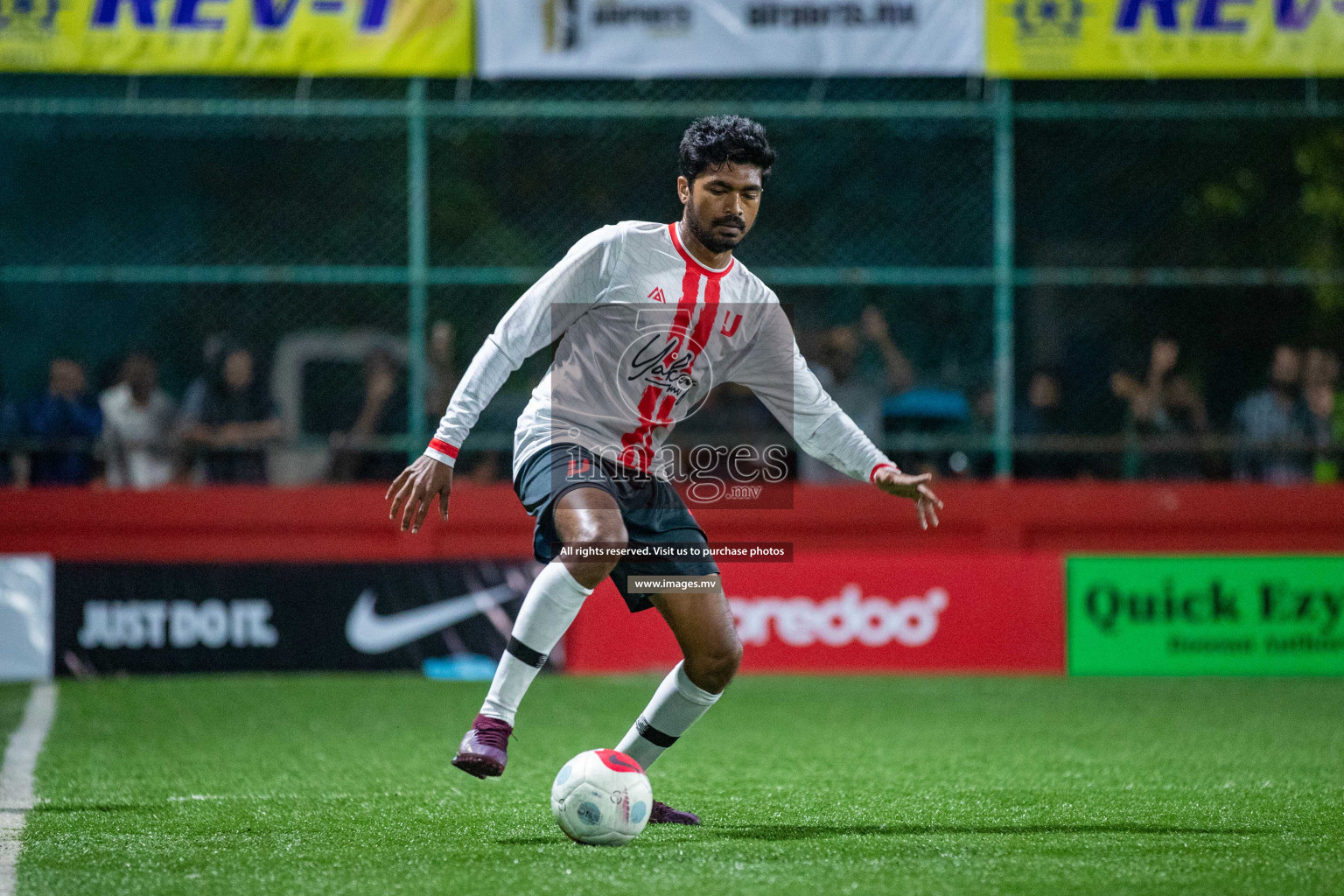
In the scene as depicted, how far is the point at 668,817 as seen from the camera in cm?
531

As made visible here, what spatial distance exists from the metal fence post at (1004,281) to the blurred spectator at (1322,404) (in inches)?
73.0

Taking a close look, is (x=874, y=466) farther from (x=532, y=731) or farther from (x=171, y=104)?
(x=171, y=104)

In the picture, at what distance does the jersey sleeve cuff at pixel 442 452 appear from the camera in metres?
4.80

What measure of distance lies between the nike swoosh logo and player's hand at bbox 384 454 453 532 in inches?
219

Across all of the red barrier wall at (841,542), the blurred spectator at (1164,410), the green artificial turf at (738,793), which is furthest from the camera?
the blurred spectator at (1164,410)

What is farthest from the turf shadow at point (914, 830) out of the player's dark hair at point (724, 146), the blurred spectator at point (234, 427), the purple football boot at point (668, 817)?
the blurred spectator at point (234, 427)

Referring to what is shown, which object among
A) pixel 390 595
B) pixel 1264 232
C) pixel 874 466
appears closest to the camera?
pixel 874 466

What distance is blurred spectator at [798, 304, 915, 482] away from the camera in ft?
35.1

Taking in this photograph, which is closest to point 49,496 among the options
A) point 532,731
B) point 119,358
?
point 119,358

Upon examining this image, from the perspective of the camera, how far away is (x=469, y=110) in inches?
427

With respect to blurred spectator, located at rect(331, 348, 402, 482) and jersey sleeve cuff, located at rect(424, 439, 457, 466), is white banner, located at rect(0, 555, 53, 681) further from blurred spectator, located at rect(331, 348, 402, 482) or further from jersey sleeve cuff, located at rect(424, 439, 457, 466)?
jersey sleeve cuff, located at rect(424, 439, 457, 466)

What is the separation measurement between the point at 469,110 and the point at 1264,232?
7.32 m

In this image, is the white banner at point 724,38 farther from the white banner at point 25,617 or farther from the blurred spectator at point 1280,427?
the white banner at point 25,617

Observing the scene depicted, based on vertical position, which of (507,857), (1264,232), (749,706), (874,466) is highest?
(1264,232)
